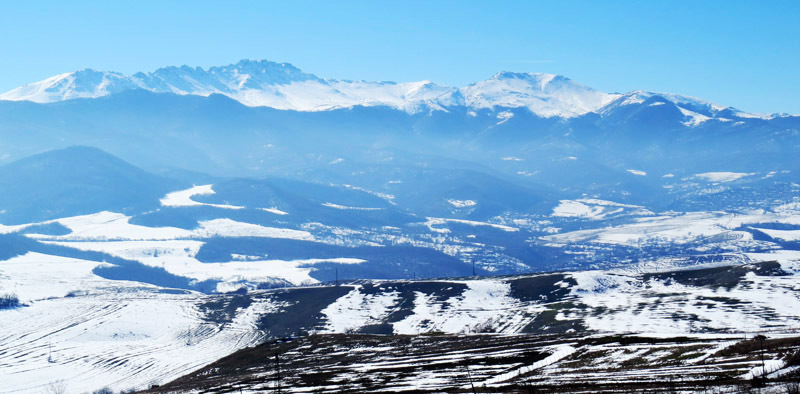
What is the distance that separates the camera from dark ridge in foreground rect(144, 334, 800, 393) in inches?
1930

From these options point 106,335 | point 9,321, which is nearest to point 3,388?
point 106,335

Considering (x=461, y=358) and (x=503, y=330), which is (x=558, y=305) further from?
(x=461, y=358)

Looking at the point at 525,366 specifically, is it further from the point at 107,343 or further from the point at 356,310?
the point at 107,343

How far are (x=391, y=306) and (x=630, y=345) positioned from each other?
10218cm

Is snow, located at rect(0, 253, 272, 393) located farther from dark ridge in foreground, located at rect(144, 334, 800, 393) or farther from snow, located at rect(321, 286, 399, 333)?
dark ridge in foreground, located at rect(144, 334, 800, 393)

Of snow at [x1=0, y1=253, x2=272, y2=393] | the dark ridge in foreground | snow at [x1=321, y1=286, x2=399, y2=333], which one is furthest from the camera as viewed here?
snow at [x1=321, y1=286, x2=399, y2=333]

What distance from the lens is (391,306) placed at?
6737 inches

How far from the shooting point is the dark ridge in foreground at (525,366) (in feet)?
161

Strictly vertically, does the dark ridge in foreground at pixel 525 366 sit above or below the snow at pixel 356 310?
below

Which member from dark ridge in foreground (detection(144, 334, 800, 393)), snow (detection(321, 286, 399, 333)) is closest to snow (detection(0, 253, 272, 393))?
snow (detection(321, 286, 399, 333))

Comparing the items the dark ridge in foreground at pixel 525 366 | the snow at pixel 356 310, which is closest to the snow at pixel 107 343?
the snow at pixel 356 310

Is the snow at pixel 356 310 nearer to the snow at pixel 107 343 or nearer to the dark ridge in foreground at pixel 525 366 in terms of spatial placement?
the snow at pixel 107 343

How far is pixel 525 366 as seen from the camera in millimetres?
64812

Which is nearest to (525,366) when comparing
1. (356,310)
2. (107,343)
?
(356,310)
